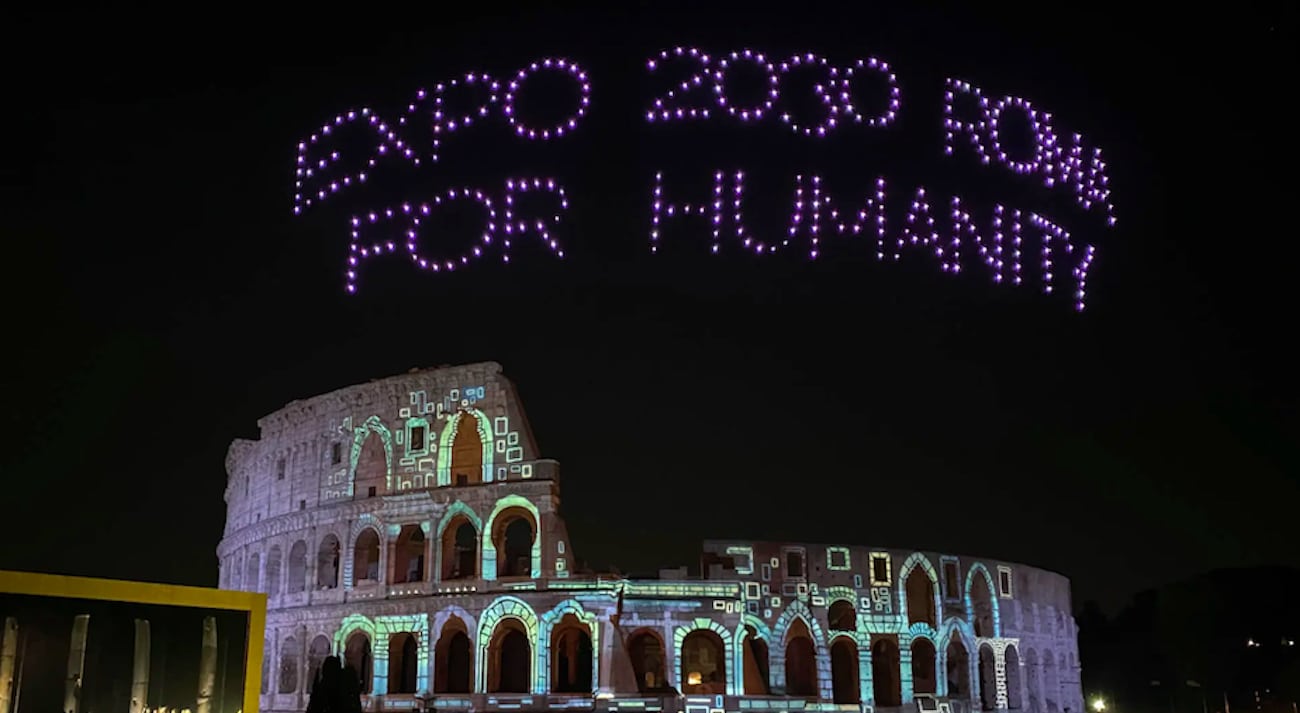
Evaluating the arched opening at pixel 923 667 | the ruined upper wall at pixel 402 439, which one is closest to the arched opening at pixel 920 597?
the arched opening at pixel 923 667

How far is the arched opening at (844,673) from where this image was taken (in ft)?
120

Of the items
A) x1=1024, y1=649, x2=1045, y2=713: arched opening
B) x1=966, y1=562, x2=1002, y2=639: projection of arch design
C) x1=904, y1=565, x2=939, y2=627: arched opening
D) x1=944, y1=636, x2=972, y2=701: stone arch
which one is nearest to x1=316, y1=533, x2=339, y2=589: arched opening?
x1=904, y1=565, x2=939, y2=627: arched opening

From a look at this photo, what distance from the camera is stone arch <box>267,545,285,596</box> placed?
38.8 meters

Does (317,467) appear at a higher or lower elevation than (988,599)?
higher

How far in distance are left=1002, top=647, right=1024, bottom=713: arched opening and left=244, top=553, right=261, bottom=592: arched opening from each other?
78.3 ft

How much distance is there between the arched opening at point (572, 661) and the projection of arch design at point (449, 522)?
12.7 feet

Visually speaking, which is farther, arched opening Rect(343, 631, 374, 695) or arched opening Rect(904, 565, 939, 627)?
arched opening Rect(904, 565, 939, 627)

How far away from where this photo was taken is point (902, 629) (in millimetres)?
35500

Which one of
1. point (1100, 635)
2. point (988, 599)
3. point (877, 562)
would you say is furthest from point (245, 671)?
point (1100, 635)

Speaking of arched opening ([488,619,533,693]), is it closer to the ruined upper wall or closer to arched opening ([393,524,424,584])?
arched opening ([393,524,424,584])

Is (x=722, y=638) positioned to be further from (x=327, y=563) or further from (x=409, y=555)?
(x=327, y=563)

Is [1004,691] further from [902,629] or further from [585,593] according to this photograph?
[585,593]

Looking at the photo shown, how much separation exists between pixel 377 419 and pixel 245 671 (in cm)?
1807

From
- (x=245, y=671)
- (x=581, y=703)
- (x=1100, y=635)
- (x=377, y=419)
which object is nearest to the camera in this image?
(x=245, y=671)
